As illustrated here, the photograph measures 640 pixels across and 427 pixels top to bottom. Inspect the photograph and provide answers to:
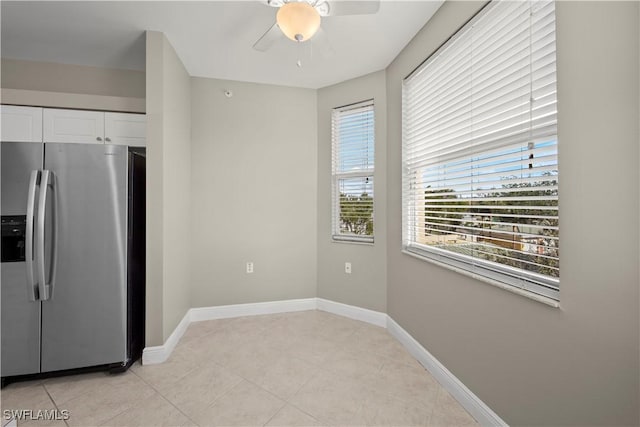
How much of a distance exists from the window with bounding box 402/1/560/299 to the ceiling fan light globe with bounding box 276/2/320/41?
0.96 m

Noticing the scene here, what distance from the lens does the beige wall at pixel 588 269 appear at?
95 cm

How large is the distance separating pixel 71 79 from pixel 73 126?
52cm

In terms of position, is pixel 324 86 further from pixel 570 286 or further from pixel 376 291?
pixel 570 286

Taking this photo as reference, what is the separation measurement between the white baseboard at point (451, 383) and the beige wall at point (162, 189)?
6.56 ft

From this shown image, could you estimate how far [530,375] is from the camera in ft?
4.33

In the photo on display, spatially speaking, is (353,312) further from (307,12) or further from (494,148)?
(307,12)

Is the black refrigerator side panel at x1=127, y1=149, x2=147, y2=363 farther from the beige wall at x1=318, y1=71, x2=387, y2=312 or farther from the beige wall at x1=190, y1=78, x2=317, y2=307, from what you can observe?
the beige wall at x1=318, y1=71, x2=387, y2=312

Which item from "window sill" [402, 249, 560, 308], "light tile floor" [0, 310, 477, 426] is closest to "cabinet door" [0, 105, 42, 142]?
"light tile floor" [0, 310, 477, 426]

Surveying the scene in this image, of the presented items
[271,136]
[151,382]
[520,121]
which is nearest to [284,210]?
[271,136]

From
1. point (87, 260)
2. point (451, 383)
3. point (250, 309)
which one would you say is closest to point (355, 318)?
point (250, 309)

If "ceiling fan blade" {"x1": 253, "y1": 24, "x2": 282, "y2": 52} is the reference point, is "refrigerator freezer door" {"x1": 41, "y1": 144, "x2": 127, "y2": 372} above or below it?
below

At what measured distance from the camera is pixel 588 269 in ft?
3.53

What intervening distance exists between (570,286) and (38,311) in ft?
10.1

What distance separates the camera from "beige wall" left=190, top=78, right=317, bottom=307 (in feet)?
10.2
